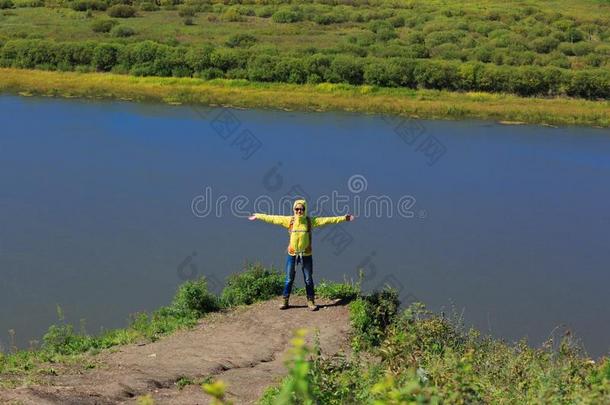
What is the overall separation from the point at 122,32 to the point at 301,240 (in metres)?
36.4

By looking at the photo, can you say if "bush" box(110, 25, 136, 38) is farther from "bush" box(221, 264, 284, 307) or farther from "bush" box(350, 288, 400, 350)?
"bush" box(350, 288, 400, 350)

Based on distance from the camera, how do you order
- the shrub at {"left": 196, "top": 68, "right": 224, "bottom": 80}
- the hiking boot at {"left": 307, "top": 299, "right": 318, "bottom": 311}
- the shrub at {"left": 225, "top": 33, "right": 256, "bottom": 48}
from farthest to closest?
the shrub at {"left": 225, "top": 33, "right": 256, "bottom": 48}, the shrub at {"left": 196, "top": 68, "right": 224, "bottom": 80}, the hiking boot at {"left": 307, "top": 299, "right": 318, "bottom": 311}

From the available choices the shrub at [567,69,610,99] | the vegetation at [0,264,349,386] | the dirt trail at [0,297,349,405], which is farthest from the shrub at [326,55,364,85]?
the dirt trail at [0,297,349,405]

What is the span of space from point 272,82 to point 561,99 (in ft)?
41.1

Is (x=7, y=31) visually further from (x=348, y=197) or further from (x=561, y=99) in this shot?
Answer: (x=348, y=197)

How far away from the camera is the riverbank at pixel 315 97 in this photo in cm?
3222

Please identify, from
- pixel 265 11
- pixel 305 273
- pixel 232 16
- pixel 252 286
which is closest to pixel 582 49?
pixel 265 11

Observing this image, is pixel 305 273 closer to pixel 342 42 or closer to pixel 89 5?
pixel 342 42

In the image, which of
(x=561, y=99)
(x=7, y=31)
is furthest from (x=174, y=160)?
(x=7, y=31)

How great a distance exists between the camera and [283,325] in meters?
11.2

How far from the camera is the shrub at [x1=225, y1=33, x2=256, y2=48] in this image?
43.3 meters

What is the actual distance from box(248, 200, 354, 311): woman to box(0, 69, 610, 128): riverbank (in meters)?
20.5

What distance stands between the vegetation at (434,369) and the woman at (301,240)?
2.38 ft

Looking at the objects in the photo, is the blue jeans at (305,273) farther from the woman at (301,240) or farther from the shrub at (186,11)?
the shrub at (186,11)
